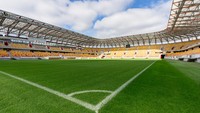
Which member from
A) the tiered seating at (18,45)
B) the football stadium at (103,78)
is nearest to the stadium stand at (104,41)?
the tiered seating at (18,45)

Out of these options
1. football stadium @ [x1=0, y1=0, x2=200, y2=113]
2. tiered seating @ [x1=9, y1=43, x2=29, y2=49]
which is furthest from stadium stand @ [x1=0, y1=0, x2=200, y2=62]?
football stadium @ [x1=0, y1=0, x2=200, y2=113]

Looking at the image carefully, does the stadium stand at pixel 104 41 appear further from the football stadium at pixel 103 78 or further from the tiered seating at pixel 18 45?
the football stadium at pixel 103 78

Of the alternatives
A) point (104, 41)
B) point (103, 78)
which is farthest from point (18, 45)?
point (103, 78)

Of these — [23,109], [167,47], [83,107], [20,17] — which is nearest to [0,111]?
[23,109]

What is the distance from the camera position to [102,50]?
8106cm

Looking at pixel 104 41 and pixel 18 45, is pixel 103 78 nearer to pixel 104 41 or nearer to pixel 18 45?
pixel 18 45

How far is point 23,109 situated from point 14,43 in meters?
52.0

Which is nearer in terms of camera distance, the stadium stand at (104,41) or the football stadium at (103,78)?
the football stadium at (103,78)

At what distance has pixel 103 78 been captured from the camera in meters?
6.00

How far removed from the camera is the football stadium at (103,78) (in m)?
A: 2.64

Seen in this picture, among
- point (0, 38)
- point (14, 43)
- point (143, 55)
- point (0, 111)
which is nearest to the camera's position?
point (0, 111)

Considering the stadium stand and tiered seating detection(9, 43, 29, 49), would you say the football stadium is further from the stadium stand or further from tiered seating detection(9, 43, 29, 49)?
the stadium stand

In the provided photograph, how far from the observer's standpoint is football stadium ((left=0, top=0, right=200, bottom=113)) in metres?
2.64

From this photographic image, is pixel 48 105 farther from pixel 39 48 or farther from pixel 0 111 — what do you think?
pixel 39 48
